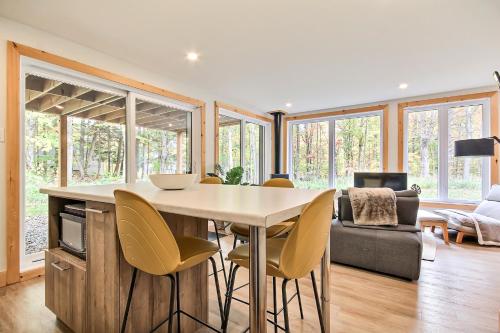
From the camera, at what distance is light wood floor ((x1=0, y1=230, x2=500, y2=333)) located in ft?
Answer: 5.58

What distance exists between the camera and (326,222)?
3.86 feet

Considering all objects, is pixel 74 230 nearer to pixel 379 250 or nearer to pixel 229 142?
pixel 379 250

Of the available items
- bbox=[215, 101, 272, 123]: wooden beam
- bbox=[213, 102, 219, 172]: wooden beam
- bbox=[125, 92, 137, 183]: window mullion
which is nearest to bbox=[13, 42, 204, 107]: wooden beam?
bbox=[125, 92, 137, 183]: window mullion

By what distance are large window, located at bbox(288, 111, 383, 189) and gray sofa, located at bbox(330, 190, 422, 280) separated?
2821 mm

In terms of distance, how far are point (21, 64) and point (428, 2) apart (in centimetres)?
364

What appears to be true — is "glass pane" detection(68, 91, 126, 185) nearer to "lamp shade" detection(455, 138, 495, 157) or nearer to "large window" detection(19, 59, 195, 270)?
"large window" detection(19, 59, 195, 270)

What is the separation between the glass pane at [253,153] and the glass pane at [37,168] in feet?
11.8

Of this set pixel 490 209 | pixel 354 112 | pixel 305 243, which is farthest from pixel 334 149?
pixel 305 243

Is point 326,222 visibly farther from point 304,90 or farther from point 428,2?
point 304,90

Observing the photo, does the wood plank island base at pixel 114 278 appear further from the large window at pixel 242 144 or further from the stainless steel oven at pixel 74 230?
the large window at pixel 242 144

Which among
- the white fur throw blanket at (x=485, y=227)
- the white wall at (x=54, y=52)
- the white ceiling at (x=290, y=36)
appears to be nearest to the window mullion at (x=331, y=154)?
the white ceiling at (x=290, y=36)

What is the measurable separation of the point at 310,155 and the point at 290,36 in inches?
156

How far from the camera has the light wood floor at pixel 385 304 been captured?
1.70 meters

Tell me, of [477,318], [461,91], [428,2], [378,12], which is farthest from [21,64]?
[461,91]
